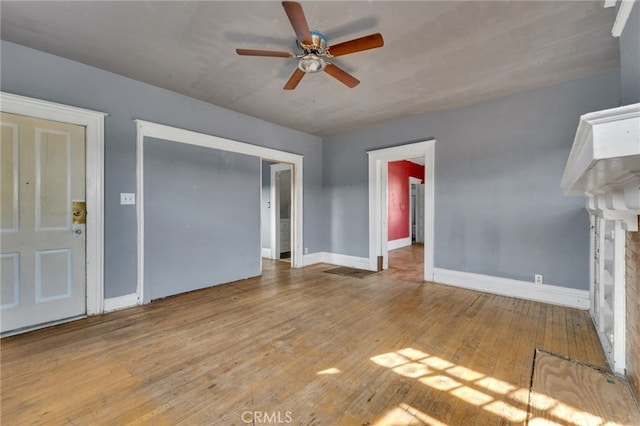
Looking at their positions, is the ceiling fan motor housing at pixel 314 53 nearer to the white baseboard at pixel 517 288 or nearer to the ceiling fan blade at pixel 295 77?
the ceiling fan blade at pixel 295 77

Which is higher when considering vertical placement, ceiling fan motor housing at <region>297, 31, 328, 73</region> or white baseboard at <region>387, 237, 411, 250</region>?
ceiling fan motor housing at <region>297, 31, 328, 73</region>

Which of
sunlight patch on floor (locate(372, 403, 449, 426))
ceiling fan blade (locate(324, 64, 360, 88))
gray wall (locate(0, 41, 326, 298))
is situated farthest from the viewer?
gray wall (locate(0, 41, 326, 298))

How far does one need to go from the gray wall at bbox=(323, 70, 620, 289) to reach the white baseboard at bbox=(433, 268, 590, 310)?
3.1 inches

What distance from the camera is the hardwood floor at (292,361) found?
5.10 ft

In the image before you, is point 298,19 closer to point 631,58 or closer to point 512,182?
point 631,58

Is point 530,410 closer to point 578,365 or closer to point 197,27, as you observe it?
point 578,365

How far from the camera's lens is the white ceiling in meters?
2.03

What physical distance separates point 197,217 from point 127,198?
83cm

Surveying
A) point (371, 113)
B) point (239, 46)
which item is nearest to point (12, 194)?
point (239, 46)

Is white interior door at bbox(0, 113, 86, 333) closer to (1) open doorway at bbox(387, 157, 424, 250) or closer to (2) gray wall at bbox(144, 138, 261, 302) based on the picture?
(2) gray wall at bbox(144, 138, 261, 302)

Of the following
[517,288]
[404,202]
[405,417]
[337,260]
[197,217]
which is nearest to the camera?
[405,417]

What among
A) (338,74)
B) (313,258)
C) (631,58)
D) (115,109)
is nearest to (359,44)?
(338,74)

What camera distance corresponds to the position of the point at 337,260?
5.45m

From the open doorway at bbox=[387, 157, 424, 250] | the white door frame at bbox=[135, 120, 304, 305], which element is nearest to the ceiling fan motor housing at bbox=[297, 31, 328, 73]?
the white door frame at bbox=[135, 120, 304, 305]
